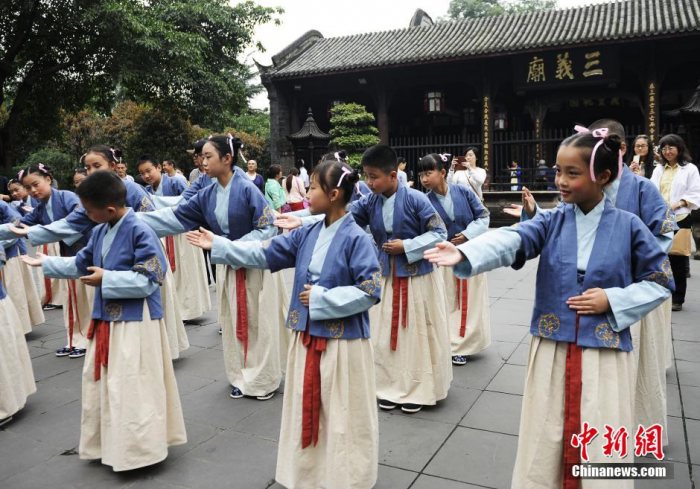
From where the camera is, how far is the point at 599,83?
17.5 metres

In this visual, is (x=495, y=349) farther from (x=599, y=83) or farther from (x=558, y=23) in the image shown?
(x=558, y=23)

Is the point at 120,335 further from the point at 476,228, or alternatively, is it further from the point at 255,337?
the point at 476,228

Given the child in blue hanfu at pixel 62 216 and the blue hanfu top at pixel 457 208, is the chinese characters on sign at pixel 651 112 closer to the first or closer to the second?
the blue hanfu top at pixel 457 208

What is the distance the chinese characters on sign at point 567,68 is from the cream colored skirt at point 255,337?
15.3 metres

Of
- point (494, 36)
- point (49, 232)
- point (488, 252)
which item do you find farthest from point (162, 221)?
point (494, 36)

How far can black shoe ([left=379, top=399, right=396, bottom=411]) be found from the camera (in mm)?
4430

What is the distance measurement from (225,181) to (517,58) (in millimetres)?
15460

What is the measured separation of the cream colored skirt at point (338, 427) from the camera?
9.93 ft

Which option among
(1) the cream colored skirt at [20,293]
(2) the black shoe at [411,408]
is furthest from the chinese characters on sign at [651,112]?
(1) the cream colored skirt at [20,293]

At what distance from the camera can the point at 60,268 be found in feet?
12.0

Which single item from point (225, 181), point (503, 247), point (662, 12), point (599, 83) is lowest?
point (503, 247)

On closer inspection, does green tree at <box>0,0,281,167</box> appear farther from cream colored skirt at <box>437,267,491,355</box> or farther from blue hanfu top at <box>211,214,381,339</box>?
blue hanfu top at <box>211,214,381,339</box>

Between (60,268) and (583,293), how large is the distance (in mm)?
2996

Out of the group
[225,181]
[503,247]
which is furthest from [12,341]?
[503,247]
